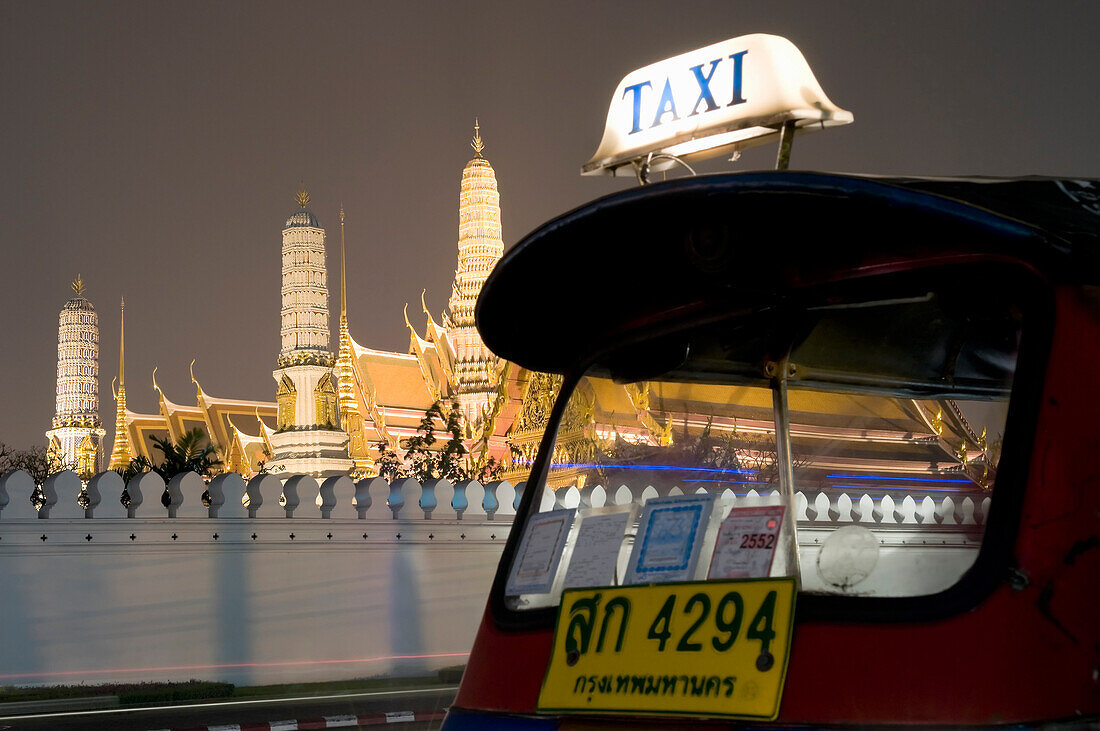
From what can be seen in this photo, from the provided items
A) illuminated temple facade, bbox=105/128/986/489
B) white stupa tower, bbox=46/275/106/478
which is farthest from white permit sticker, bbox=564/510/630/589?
white stupa tower, bbox=46/275/106/478

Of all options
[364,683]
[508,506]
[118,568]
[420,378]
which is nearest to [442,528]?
[508,506]

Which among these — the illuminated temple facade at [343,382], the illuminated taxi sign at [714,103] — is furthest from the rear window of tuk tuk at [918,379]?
the illuminated temple facade at [343,382]

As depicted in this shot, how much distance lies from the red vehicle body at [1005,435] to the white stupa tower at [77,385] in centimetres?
7199

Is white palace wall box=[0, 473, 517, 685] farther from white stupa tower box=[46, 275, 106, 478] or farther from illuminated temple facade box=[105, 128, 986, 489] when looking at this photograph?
white stupa tower box=[46, 275, 106, 478]

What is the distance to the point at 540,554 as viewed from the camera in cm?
257

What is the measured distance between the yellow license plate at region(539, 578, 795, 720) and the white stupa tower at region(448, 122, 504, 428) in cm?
4412

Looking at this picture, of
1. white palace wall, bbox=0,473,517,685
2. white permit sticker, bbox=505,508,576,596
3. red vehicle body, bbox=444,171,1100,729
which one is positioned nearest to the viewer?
red vehicle body, bbox=444,171,1100,729

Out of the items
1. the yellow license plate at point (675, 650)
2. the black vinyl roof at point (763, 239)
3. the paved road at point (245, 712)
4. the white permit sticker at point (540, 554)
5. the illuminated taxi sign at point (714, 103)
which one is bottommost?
the paved road at point (245, 712)

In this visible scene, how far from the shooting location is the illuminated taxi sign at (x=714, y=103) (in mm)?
2689

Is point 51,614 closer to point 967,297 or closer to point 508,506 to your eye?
point 508,506

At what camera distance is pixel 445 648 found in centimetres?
1232

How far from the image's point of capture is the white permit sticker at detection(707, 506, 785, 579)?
213 cm

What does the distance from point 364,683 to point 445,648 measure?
2.70 feet

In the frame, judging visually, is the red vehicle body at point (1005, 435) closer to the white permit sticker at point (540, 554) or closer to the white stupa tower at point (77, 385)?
Result: the white permit sticker at point (540, 554)
